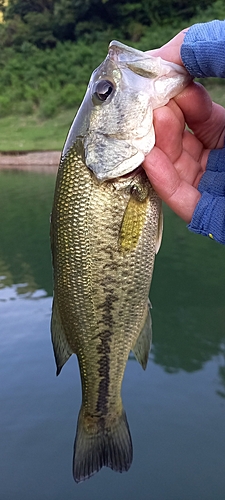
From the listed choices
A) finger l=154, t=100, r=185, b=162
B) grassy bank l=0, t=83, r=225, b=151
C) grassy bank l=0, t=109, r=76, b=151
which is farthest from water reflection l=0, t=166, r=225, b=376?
grassy bank l=0, t=83, r=225, b=151

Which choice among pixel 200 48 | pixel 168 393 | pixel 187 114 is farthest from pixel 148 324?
pixel 168 393

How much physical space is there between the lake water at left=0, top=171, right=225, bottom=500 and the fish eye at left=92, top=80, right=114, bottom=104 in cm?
254

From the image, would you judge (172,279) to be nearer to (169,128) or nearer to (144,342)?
(144,342)

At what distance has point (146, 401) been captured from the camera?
12.8 feet

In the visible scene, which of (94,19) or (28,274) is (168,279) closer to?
(28,274)

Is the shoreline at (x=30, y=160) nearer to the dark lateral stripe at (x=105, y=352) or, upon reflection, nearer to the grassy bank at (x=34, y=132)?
the grassy bank at (x=34, y=132)

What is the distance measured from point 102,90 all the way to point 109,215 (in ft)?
1.55

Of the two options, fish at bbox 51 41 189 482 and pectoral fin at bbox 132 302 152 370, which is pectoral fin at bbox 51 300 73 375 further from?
pectoral fin at bbox 132 302 152 370

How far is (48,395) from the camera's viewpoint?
4.07 meters

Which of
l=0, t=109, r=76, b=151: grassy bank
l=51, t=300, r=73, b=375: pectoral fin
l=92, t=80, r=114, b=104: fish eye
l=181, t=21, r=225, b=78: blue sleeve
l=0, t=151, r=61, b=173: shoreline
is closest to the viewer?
l=181, t=21, r=225, b=78: blue sleeve

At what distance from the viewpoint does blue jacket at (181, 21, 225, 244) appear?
5.54 ft

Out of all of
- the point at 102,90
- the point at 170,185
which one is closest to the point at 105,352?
the point at 170,185

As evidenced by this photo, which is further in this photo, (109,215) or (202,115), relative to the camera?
(202,115)

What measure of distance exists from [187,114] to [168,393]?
108 inches
